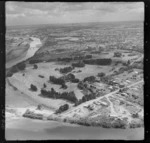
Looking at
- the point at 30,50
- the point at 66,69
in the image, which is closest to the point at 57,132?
the point at 66,69

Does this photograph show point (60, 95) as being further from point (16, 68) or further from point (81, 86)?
point (16, 68)

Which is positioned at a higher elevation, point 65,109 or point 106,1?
point 106,1

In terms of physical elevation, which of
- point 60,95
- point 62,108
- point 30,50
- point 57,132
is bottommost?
point 57,132

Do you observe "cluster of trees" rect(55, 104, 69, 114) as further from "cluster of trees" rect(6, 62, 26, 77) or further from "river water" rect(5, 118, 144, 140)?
"cluster of trees" rect(6, 62, 26, 77)

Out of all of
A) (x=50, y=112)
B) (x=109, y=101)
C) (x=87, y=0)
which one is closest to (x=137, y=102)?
(x=109, y=101)

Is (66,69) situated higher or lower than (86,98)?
higher

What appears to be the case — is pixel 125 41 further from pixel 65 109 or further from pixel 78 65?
pixel 65 109
